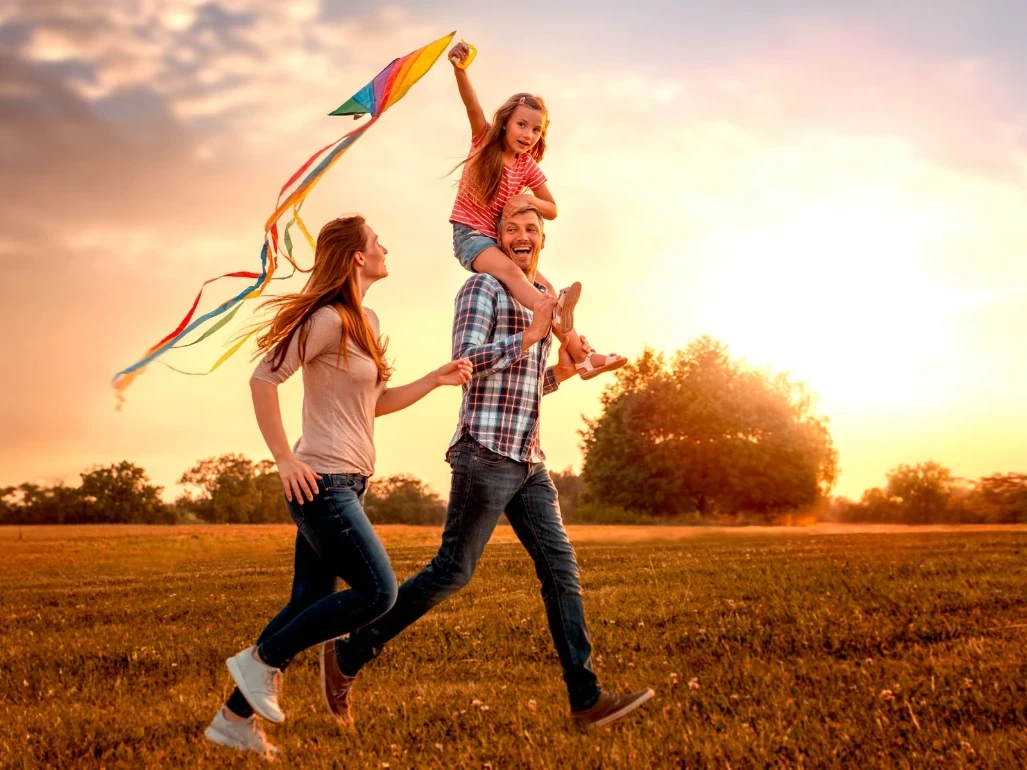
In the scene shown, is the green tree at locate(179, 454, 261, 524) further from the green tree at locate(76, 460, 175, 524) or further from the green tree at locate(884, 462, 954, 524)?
the green tree at locate(884, 462, 954, 524)

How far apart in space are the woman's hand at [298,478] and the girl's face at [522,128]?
8.58 ft

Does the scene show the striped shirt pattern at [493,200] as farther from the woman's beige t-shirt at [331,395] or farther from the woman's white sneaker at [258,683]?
the woman's white sneaker at [258,683]

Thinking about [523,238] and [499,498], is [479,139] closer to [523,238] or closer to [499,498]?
[523,238]

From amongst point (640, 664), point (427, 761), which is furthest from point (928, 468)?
point (427, 761)

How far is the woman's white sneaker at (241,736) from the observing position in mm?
4941

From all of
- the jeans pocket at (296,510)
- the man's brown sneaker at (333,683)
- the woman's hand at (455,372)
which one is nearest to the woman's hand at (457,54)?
the woman's hand at (455,372)

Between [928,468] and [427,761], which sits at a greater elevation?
[928,468]

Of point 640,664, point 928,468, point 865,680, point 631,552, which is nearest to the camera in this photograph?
point 865,680

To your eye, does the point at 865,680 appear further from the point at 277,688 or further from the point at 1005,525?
the point at 1005,525

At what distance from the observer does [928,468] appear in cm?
3978

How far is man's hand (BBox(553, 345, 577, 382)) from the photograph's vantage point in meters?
5.78

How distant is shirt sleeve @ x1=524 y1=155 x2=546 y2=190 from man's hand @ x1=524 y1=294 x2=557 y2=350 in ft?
5.63

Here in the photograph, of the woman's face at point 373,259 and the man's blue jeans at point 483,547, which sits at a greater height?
the woman's face at point 373,259

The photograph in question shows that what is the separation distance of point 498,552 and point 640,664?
10.5 meters
